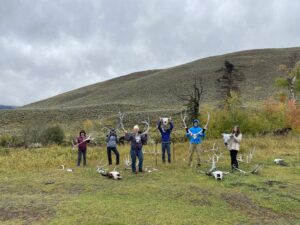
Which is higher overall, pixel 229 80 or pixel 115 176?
pixel 229 80

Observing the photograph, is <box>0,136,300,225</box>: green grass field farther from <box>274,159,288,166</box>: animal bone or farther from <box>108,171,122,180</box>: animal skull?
<box>274,159,288,166</box>: animal bone

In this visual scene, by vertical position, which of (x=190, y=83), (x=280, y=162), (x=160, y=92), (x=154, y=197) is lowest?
(x=154, y=197)

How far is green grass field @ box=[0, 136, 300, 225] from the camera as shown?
10.6 meters

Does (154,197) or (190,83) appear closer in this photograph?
(154,197)

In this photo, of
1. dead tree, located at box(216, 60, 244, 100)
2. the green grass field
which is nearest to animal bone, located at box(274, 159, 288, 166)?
the green grass field

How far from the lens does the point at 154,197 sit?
12.6 metres

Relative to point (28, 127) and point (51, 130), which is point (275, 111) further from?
point (28, 127)

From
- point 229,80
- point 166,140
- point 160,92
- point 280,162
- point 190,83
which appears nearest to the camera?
point 166,140

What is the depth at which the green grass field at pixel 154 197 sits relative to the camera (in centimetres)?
1055

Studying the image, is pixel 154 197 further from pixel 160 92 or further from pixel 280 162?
pixel 160 92

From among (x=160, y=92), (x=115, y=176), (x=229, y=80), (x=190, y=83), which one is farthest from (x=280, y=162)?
(x=190, y=83)

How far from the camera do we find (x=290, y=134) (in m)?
32.1

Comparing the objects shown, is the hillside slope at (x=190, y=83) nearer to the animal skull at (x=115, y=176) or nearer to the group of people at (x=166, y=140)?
the group of people at (x=166, y=140)

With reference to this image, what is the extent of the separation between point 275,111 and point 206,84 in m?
65.8
